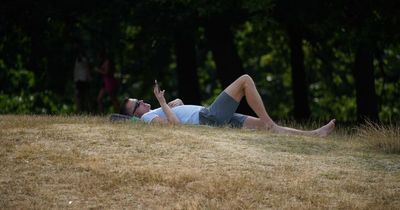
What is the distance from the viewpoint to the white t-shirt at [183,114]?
12.2m

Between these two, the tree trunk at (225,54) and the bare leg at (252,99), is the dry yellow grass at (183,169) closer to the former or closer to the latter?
the bare leg at (252,99)

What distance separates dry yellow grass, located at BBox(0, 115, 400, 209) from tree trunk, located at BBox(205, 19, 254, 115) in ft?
27.1

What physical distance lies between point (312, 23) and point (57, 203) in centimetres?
1059

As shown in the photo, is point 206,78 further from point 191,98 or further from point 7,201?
point 7,201

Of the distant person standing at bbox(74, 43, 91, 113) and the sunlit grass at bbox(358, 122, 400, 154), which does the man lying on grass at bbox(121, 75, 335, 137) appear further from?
the distant person standing at bbox(74, 43, 91, 113)

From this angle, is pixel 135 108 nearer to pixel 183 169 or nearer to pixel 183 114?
pixel 183 114

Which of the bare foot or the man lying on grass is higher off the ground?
the man lying on grass

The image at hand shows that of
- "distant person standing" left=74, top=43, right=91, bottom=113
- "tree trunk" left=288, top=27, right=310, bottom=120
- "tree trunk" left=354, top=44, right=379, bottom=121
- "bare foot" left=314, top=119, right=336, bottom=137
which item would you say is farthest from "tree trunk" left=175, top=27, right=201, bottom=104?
"bare foot" left=314, top=119, right=336, bottom=137

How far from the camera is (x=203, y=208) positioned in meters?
8.06

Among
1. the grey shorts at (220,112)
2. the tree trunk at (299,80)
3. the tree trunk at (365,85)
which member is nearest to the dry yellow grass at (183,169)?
the grey shorts at (220,112)

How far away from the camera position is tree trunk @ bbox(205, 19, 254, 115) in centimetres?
1961

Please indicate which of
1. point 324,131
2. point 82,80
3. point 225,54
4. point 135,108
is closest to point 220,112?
point 135,108

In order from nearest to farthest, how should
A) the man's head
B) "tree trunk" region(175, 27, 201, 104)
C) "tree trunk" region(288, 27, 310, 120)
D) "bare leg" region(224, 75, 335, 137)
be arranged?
1. "bare leg" region(224, 75, 335, 137)
2. the man's head
3. "tree trunk" region(175, 27, 201, 104)
4. "tree trunk" region(288, 27, 310, 120)

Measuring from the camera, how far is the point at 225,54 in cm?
1977
